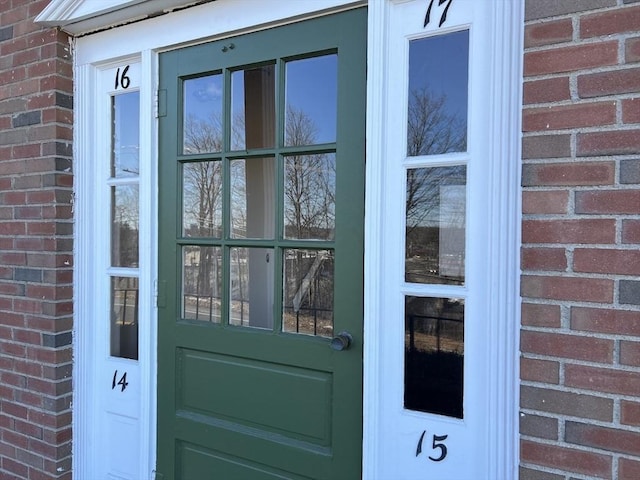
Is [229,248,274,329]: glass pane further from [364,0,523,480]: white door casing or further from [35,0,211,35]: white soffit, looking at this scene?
[35,0,211,35]: white soffit

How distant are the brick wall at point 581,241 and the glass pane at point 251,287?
1016 mm

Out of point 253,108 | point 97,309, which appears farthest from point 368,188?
point 97,309

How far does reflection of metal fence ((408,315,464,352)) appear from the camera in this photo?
5.43 feet

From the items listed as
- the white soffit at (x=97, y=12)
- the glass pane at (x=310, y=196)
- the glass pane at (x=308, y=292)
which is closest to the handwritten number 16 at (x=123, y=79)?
the white soffit at (x=97, y=12)

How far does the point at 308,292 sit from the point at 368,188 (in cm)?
49

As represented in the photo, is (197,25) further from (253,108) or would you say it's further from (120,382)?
(120,382)

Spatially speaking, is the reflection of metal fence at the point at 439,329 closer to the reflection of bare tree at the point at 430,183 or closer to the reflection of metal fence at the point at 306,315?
the reflection of bare tree at the point at 430,183

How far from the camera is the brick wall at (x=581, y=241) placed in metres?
1.30

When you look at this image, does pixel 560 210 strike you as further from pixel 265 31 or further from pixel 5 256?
pixel 5 256

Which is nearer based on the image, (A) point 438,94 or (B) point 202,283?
(A) point 438,94

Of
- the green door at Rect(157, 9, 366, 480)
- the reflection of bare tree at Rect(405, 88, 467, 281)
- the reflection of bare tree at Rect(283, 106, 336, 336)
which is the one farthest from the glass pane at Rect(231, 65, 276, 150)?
the reflection of bare tree at Rect(405, 88, 467, 281)

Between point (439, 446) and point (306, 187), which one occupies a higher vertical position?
point (306, 187)

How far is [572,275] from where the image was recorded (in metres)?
1.36

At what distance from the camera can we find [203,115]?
2.19 meters
